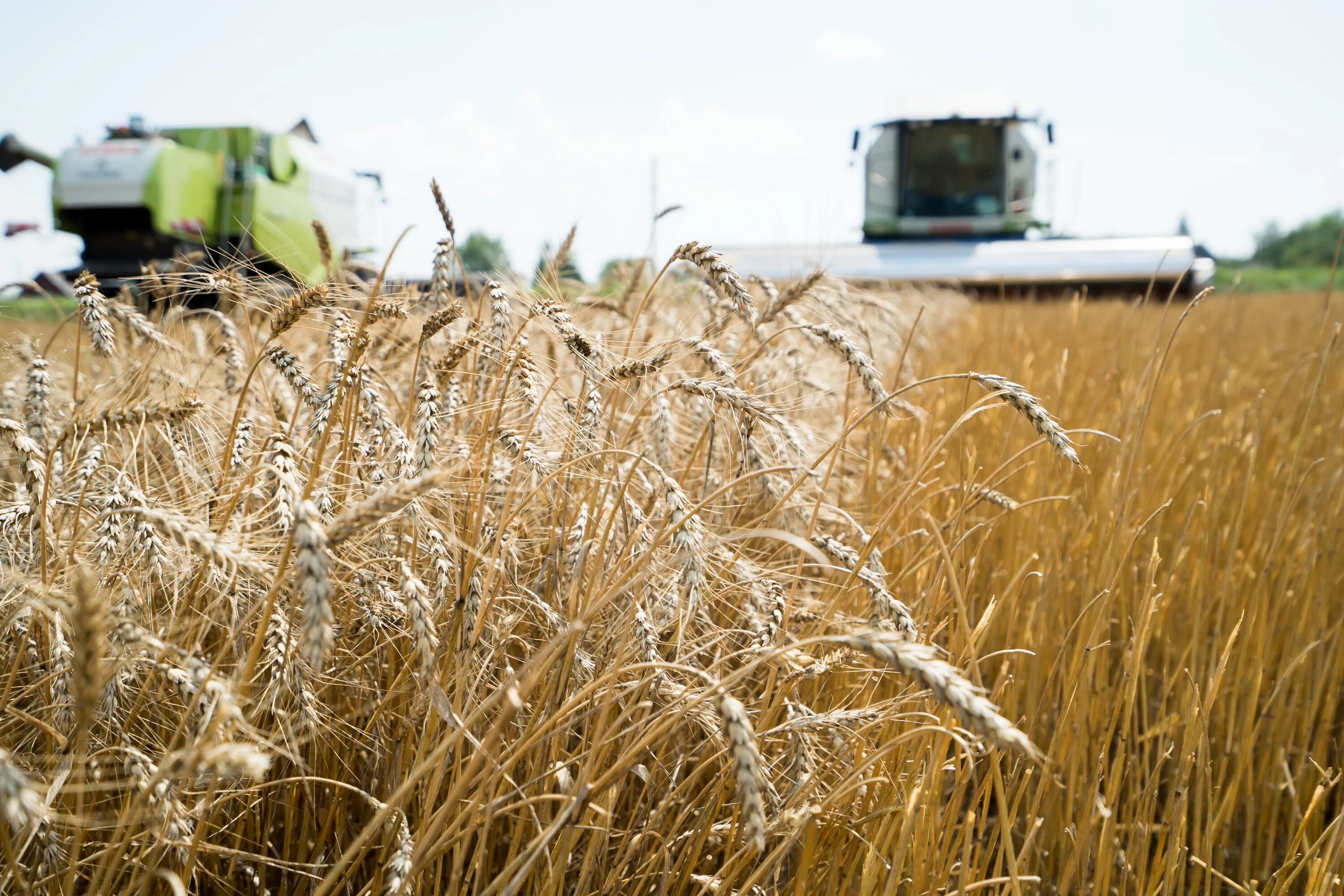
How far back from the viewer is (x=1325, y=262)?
3086cm

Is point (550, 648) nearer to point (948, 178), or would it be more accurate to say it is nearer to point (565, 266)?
point (565, 266)

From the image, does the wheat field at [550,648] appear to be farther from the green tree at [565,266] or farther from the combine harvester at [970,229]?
the combine harvester at [970,229]

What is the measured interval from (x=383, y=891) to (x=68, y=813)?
30 cm

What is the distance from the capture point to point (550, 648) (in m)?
0.49

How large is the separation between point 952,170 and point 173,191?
818 centimetres

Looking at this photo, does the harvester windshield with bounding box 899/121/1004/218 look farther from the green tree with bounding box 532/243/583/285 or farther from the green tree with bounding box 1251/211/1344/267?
the green tree with bounding box 1251/211/1344/267

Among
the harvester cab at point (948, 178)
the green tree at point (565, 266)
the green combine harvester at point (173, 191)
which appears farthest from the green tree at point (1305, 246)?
the green tree at point (565, 266)

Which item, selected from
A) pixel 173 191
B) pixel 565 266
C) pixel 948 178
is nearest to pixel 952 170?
pixel 948 178

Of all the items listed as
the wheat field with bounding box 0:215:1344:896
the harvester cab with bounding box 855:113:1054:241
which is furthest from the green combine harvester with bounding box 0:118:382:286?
the harvester cab with bounding box 855:113:1054:241

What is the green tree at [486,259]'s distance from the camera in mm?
1155

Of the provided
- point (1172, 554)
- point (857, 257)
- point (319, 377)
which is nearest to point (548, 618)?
point (319, 377)

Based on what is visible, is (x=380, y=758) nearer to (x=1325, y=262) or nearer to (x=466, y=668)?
(x=466, y=668)

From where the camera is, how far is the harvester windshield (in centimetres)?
1012

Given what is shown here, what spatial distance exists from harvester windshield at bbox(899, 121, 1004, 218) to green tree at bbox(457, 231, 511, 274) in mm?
9172
